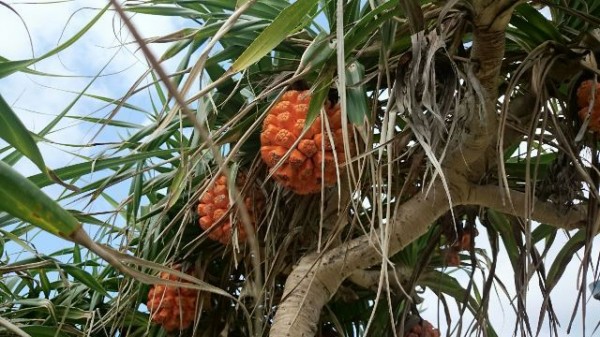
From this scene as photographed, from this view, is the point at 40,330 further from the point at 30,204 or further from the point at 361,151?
the point at 30,204

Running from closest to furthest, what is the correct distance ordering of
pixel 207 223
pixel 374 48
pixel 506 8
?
pixel 506 8
pixel 374 48
pixel 207 223

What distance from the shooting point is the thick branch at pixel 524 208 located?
42.1 inches

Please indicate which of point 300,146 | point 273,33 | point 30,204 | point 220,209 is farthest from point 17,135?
point 220,209

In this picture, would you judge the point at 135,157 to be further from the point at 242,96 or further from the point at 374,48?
the point at 374,48

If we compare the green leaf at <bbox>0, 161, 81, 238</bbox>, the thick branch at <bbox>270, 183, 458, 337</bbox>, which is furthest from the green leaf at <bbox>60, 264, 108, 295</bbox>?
the green leaf at <bbox>0, 161, 81, 238</bbox>

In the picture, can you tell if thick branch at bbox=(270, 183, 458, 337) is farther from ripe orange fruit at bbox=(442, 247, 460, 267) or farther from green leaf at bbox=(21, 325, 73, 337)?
green leaf at bbox=(21, 325, 73, 337)

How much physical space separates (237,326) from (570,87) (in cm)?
70

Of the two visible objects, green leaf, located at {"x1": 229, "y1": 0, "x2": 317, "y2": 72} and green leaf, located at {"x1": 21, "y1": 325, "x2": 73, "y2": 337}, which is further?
green leaf, located at {"x1": 21, "y1": 325, "x2": 73, "y2": 337}

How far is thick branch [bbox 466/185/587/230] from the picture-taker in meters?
1.07

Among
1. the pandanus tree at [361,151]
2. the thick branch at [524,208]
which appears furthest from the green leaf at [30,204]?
the thick branch at [524,208]

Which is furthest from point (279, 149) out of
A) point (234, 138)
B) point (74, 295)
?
point (74, 295)

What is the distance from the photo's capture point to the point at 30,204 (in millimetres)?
382

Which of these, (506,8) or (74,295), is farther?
A: (74,295)

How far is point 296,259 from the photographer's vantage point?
122cm
